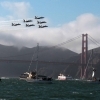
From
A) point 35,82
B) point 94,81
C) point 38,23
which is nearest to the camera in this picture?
point 38,23

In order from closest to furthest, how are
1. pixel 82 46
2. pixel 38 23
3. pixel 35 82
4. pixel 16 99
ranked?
pixel 16 99 < pixel 38 23 < pixel 35 82 < pixel 82 46

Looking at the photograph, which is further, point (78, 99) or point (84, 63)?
point (84, 63)

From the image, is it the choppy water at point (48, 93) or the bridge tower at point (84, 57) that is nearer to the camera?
the choppy water at point (48, 93)

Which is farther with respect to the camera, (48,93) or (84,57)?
(84,57)

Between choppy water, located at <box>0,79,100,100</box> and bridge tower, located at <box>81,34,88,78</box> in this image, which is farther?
bridge tower, located at <box>81,34,88,78</box>

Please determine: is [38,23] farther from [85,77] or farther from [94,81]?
[85,77]

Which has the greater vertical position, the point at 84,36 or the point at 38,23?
the point at 84,36

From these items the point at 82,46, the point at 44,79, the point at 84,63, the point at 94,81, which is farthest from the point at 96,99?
the point at 82,46

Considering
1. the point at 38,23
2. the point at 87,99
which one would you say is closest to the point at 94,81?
the point at 38,23

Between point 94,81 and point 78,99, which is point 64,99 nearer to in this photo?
point 78,99

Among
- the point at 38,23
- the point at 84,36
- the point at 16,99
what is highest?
the point at 84,36
